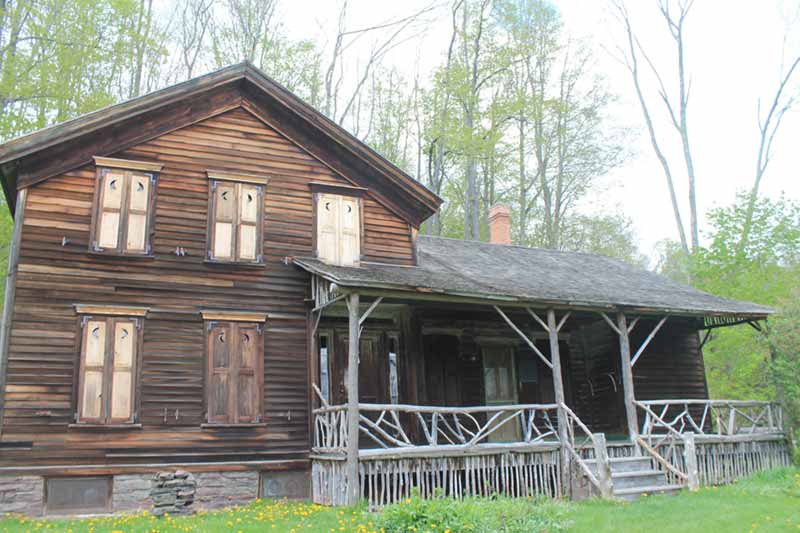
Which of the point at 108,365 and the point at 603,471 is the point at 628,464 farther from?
the point at 108,365

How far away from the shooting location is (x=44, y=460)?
39.6 ft

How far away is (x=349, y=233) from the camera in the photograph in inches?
616

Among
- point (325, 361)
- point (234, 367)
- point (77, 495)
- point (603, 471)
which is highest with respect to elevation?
point (325, 361)

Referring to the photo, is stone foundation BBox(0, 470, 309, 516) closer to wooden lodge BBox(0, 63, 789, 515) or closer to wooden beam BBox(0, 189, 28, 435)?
wooden lodge BBox(0, 63, 789, 515)

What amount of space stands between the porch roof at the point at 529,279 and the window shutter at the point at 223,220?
1.42 meters

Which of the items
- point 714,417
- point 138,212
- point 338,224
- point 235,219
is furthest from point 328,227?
point 714,417

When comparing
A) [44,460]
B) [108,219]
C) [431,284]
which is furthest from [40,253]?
[431,284]

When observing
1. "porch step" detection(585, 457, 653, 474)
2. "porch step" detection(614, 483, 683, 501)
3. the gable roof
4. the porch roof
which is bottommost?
"porch step" detection(614, 483, 683, 501)

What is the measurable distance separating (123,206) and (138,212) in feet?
0.94

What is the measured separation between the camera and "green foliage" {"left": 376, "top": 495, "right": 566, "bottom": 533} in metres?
8.94

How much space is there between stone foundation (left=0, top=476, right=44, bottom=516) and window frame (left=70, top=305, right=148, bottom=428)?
1062mm

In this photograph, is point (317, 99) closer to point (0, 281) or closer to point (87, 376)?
point (0, 281)

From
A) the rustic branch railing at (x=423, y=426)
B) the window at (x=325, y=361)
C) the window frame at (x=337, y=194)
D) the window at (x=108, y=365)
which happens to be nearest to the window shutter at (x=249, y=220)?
the window frame at (x=337, y=194)

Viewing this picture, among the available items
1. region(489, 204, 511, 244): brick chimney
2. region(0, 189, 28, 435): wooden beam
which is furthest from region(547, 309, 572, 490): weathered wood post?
region(0, 189, 28, 435): wooden beam
